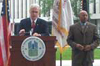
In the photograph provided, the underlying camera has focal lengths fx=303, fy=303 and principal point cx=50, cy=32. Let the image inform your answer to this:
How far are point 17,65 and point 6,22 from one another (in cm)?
244

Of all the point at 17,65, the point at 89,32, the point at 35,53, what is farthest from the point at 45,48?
the point at 89,32

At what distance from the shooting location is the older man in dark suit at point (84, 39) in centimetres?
597

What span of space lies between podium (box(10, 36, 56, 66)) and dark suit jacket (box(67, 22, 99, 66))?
1.36m

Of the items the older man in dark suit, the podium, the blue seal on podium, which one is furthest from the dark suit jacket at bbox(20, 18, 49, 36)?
the older man in dark suit

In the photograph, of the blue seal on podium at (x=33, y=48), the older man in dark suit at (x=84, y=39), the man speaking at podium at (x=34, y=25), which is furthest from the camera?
the older man in dark suit at (x=84, y=39)

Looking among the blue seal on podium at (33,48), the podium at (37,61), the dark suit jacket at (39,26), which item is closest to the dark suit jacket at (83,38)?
the dark suit jacket at (39,26)

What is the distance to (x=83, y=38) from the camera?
6031 millimetres

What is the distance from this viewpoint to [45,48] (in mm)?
4652

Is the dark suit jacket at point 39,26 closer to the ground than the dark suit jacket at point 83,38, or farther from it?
farther from it

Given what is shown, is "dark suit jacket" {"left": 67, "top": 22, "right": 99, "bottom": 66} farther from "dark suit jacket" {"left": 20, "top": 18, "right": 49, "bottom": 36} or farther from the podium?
the podium

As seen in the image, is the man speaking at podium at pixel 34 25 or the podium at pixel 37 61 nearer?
the podium at pixel 37 61

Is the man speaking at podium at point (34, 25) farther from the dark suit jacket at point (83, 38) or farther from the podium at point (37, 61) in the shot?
the dark suit jacket at point (83, 38)

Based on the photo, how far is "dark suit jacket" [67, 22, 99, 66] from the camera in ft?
19.7

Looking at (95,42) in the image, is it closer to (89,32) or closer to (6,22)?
(89,32)
